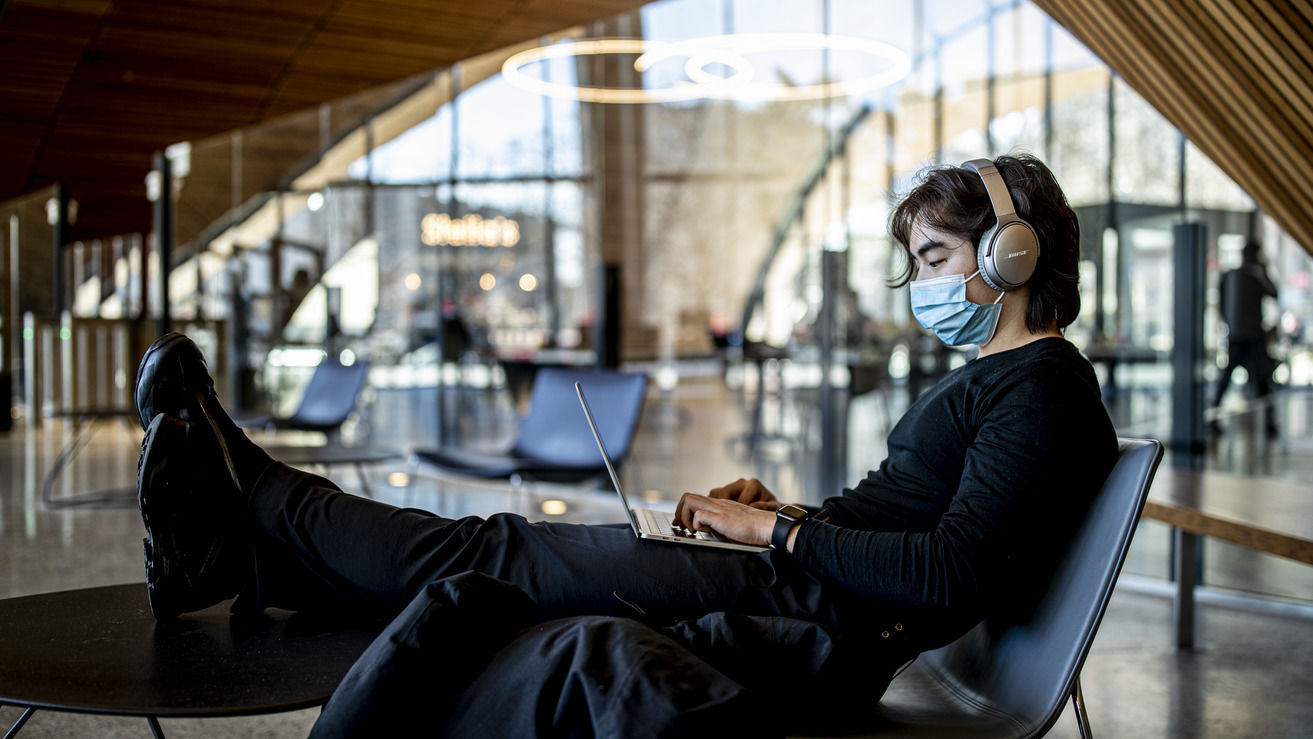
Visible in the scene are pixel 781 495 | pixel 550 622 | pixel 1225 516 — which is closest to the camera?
pixel 550 622

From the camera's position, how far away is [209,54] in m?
8.45

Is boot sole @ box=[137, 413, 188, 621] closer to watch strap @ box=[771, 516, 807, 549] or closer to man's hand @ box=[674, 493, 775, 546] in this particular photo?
man's hand @ box=[674, 493, 775, 546]

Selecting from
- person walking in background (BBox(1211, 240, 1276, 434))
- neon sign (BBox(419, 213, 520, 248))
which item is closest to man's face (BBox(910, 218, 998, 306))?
person walking in background (BBox(1211, 240, 1276, 434))

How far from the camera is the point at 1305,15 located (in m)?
2.97

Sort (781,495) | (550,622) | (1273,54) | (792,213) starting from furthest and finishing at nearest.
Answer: (792,213) < (781,495) < (1273,54) < (550,622)

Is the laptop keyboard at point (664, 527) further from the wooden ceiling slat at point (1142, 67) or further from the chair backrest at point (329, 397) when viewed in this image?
the chair backrest at point (329, 397)

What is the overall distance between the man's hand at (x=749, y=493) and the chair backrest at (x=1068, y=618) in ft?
1.71

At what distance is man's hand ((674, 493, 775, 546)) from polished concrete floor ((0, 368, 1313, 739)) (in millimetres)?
1494

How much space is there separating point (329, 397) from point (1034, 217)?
5.78m

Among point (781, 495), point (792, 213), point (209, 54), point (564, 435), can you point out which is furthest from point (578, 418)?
point (209, 54)

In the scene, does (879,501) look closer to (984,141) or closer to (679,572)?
(679,572)

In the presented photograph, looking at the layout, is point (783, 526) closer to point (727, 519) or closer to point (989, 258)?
point (727, 519)

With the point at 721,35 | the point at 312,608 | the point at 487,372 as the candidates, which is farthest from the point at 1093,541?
the point at 487,372

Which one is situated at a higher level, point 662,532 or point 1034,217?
point 1034,217
